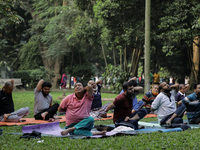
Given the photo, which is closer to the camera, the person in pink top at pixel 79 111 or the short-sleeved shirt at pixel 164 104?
the person in pink top at pixel 79 111

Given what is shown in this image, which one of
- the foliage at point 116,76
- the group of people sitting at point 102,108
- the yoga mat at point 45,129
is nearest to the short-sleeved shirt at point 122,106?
the group of people sitting at point 102,108

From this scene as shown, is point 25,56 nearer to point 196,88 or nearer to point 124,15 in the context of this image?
point 124,15

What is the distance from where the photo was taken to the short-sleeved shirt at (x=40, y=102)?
9102 millimetres

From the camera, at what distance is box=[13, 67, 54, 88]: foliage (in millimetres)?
26250

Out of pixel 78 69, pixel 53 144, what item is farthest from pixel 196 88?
pixel 78 69

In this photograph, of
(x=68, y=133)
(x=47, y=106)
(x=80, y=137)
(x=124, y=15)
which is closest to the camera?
(x=80, y=137)

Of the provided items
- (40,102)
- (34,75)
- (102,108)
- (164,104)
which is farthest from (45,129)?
(34,75)

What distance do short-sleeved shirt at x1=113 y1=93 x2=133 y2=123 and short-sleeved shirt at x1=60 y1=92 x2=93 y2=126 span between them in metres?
0.90

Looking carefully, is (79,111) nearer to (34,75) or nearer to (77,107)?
(77,107)

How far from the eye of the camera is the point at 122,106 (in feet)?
23.2

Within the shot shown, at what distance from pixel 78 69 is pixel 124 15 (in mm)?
12319

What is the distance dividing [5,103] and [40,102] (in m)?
1.06

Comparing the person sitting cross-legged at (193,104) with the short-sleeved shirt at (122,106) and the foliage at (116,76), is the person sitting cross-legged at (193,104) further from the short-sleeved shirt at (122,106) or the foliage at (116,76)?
the foliage at (116,76)

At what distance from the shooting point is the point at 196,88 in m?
8.61
